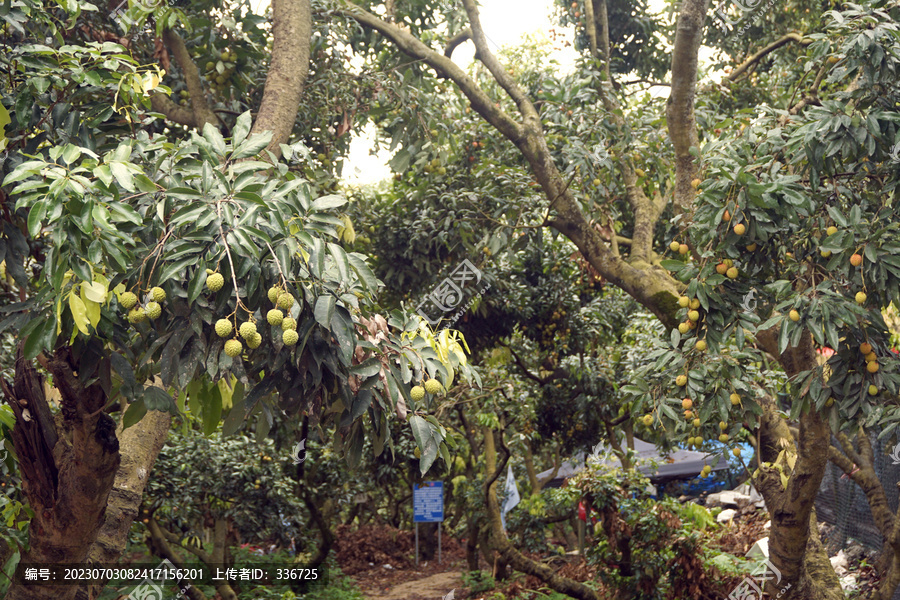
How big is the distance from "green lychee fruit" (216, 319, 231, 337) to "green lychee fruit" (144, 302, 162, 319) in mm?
187

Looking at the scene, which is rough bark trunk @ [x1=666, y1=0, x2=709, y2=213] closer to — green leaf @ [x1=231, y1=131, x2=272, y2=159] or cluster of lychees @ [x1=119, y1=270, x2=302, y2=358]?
green leaf @ [x1=231, y1=131, x2=272, y2=159]

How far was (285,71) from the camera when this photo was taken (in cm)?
330

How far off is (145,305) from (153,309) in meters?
0.08

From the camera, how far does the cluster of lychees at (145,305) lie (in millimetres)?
1681

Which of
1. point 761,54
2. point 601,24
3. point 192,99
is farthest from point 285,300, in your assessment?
point 601,24

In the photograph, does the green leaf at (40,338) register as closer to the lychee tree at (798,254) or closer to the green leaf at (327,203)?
the green leaf at (327,203)

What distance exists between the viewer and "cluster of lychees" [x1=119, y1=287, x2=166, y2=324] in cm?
168

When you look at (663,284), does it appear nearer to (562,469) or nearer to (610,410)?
(610,410)

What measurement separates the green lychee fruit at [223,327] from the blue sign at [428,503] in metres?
6.88

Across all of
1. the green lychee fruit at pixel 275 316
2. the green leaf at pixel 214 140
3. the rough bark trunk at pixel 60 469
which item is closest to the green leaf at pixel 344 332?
the green lychee fruit at pixel 275 316

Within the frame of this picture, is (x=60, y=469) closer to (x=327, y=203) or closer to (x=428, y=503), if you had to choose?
(x=327, y=203)

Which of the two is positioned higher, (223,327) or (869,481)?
(223,327)

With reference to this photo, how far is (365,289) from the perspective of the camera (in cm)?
195

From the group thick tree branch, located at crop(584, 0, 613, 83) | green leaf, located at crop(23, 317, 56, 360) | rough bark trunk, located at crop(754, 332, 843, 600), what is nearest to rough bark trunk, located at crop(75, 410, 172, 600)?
green leaf, located at crop(23, 317, 56, 360)
